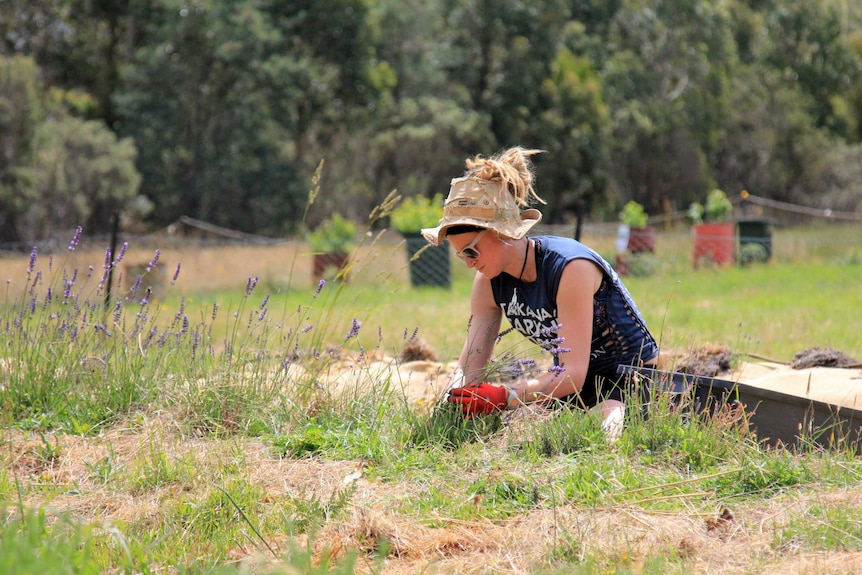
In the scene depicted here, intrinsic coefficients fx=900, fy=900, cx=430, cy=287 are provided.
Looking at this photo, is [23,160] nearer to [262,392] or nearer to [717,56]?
[262,392]

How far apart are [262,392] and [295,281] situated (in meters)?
10.7

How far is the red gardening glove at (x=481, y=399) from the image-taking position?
3.49 m

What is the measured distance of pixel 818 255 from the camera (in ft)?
47.8

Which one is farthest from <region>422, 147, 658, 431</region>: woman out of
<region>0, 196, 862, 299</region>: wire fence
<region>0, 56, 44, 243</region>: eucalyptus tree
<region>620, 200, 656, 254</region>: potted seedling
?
<region>0, 56, 44, 243</region>: eucalyptus tree

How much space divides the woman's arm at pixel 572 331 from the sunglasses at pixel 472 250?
0.36m

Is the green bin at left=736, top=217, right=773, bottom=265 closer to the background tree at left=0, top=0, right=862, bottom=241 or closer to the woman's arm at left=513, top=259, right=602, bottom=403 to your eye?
the woman's arm at left=513, top=259, right=602, bottom=403

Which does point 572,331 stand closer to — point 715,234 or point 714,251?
point 714,251

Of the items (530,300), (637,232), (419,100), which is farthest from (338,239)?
(419,100)

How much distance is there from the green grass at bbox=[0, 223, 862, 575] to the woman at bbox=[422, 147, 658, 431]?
0.54 ft

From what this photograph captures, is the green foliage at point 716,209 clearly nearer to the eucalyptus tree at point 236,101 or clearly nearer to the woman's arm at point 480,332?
the woman's arm at point 480,332

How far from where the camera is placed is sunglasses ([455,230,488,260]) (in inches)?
141

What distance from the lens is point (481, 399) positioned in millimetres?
3475

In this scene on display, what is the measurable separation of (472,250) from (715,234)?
1181 centimetres

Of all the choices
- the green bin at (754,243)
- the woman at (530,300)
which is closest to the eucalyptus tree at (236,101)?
the green bin at (754,243)
